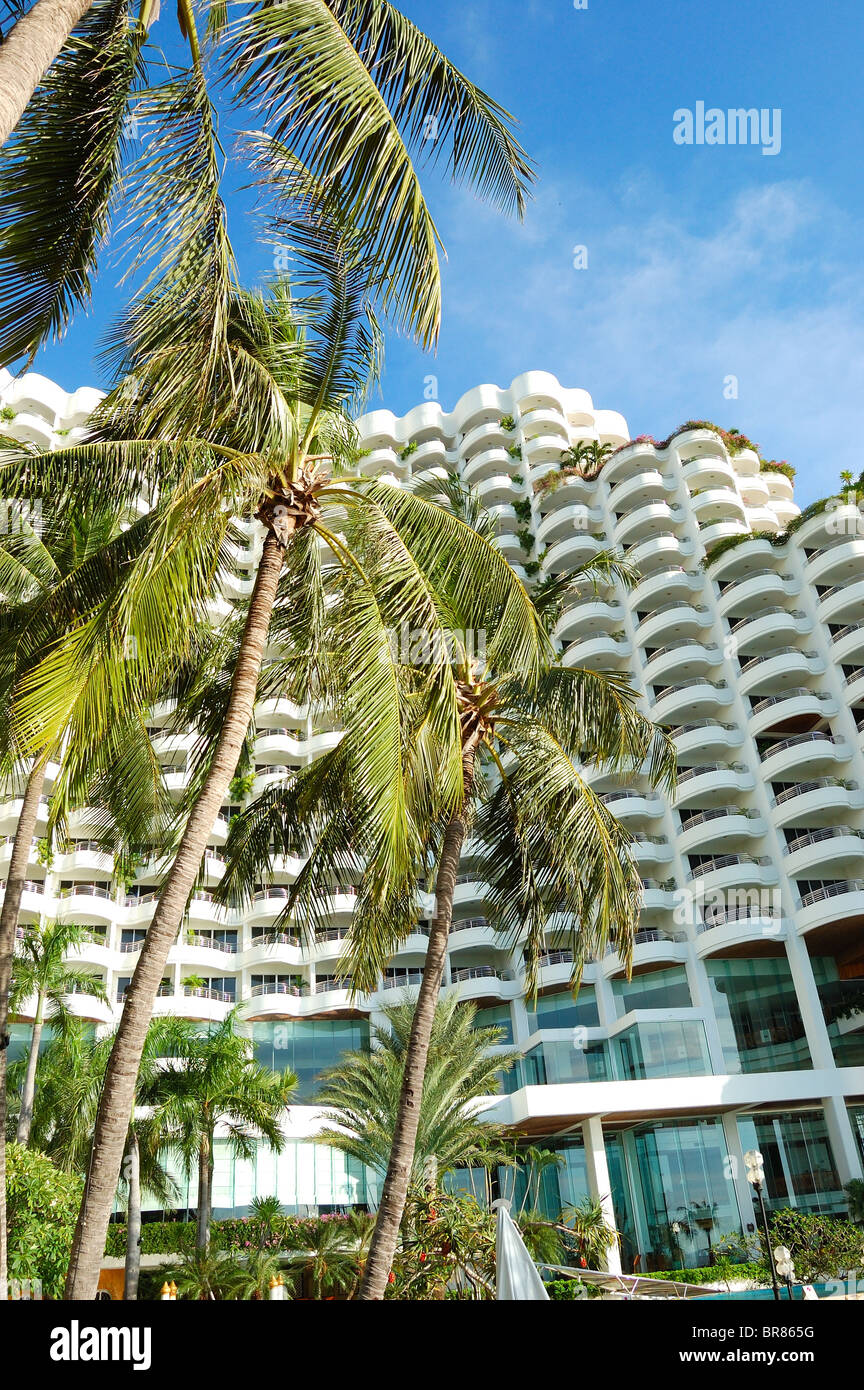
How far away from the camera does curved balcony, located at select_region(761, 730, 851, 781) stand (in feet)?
131

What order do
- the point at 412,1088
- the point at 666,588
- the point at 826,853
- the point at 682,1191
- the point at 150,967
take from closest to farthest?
1. the point at 150,967
2. the point at 412,1088
3. the point at 682,1191
4. the point at 826,853
5. the point at 666,588

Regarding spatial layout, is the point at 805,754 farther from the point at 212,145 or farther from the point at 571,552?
the point at 212,145

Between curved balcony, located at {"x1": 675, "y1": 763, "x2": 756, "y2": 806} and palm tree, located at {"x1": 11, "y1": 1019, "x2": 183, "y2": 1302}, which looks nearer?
palm tree, located at {"x1": 11, "y1": 1019, "x2": 183, "y2": 1302}

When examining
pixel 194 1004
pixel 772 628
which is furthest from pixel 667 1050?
pixel 194 1004

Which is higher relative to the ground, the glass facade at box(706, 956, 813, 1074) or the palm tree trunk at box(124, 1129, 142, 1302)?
the glass facade at box(706, 956, 813, 1074)

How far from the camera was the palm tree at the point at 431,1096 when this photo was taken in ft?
84.7

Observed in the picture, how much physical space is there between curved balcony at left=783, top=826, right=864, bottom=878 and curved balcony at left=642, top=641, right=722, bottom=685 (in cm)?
971

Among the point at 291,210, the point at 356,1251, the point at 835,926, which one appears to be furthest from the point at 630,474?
the point at 291,210

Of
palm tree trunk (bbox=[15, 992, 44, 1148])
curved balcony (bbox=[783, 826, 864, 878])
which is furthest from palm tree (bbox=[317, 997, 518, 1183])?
curved balcony (bbox=[783, 826, 864, 878])

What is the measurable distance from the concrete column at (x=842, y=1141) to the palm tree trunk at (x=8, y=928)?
97.0 feet

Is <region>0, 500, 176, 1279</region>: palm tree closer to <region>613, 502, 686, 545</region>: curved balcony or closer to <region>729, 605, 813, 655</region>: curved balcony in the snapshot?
<region>729, 605, 813, 655</region>: curved balcony

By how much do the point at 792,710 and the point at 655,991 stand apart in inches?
519

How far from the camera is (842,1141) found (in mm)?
33594

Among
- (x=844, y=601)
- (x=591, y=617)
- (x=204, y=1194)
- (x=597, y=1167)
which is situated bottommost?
(x=597, y=1167)
